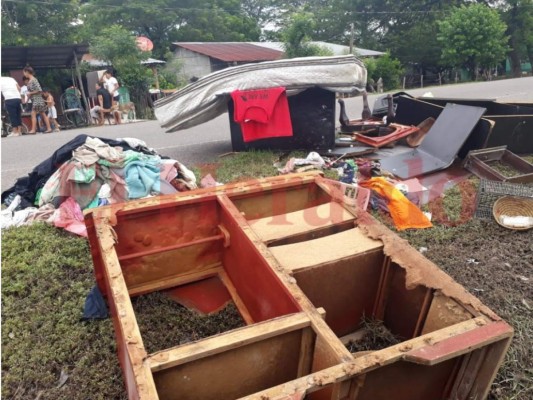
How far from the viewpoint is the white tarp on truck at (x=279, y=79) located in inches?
244

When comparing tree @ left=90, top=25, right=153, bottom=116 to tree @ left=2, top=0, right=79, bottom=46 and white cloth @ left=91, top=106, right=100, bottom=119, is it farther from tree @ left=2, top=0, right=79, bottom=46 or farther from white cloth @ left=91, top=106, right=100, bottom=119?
tree @ left=2, top=0, right=79, bottom=46

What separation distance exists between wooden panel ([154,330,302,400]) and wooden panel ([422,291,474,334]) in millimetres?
714

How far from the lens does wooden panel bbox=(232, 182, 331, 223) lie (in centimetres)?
316

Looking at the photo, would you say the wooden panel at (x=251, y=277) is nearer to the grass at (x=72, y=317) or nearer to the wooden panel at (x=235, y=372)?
the wooden panel at (x=235, y=372)

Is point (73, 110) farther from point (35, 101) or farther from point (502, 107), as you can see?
point (502, 107)

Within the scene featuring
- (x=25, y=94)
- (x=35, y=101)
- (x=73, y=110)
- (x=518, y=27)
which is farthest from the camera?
(x=518, y=27)

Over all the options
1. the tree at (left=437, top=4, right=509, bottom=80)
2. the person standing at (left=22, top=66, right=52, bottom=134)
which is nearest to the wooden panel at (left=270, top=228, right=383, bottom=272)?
the person standing at (left=22, top=66, right=52, bottom=134)

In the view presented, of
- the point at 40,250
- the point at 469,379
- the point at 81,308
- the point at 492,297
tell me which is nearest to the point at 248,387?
the point at 469,379

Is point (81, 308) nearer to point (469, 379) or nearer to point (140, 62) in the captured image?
point (469, 379)

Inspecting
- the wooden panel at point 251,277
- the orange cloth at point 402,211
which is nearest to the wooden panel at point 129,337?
the wooden panel at point 251,277

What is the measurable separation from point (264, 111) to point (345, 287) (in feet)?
13.8

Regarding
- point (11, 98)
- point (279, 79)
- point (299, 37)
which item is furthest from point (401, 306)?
point (299, 37)

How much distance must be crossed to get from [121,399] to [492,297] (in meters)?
2.67

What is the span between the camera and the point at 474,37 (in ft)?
90.2
